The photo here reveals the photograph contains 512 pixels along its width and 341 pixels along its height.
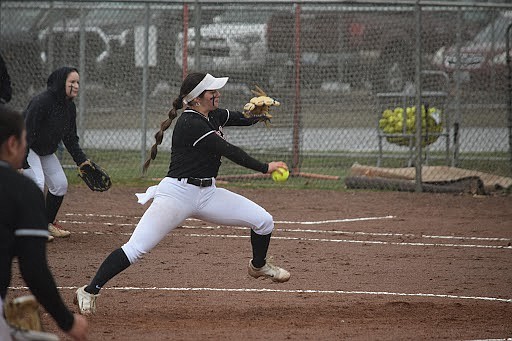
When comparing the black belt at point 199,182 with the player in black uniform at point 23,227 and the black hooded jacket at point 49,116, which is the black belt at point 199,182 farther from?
the black hooded jacket at point 49,116

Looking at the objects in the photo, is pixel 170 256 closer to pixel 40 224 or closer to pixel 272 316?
pixel 272 316

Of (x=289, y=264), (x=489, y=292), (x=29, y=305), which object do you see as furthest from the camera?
(x=289, y=264)

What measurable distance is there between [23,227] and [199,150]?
10.9ft

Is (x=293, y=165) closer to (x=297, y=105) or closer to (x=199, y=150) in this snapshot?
(x=297, y=105)

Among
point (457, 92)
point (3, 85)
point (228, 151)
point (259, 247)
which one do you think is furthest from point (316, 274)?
point (457, 92)

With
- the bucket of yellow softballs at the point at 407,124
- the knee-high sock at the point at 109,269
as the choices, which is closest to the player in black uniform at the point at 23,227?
the knee-high sock at the point at 109,269

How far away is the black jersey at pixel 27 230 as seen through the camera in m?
4.55

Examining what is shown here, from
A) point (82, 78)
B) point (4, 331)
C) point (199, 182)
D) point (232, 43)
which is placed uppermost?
point (232, 43)

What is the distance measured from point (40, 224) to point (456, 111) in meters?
13.1

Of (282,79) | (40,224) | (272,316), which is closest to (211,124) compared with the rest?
(272,316)

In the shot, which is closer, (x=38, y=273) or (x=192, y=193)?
(x=38, y=273)

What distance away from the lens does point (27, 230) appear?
4551 millimetres

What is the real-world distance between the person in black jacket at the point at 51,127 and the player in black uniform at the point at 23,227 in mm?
6188

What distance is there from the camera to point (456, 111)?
55.5ft
